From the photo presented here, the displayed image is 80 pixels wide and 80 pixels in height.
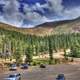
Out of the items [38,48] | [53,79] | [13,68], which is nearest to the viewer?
[53,79]

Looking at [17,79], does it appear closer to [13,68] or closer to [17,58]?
[13,68]

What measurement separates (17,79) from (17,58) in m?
71.3

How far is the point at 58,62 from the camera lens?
149 metres

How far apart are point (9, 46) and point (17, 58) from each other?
151 feet

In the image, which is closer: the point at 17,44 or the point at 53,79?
the point at 53,79

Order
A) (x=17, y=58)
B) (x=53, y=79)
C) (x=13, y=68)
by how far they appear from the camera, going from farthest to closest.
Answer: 1. (x=17, y=58)
2. (x=13, y=68)
3. (x=53, y=79)

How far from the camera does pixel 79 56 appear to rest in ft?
569

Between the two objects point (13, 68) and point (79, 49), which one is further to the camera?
point (79, 49)

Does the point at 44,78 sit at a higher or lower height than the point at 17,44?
lower

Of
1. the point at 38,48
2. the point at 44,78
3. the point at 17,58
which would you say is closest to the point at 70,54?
the point at 38,48

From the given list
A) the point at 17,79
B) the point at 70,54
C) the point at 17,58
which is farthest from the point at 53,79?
the point at 70,54

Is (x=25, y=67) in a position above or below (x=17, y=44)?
below

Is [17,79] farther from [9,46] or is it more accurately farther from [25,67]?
[9,46]

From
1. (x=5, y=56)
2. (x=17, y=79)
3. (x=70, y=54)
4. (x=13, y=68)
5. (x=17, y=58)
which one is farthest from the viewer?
(x=70, y=54)
